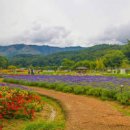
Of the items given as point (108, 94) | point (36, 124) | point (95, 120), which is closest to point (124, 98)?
point (108, 94)

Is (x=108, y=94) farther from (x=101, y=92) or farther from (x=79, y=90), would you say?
(x=79, y=90)

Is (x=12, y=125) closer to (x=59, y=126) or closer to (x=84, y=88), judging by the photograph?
(x=59, y=126)

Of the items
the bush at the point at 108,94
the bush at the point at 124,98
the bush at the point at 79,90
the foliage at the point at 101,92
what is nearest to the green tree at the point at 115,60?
the foliage at the point at 101,92

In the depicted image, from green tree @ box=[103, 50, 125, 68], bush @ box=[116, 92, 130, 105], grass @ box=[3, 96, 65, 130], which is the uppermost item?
green tree @ box=[103, 50, 125, 68]

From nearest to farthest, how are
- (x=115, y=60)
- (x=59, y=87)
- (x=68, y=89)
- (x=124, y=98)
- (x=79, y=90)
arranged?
(x=124, y=98) < (x=79, y=90) < (x=68, y=89) < (x=59, y=87) < (x=115, y=60)

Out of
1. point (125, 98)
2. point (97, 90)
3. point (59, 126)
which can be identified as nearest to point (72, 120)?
point (59, 126)

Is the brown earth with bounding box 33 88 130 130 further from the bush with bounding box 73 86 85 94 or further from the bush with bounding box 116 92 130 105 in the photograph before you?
the bush with bounding box 73 86 85 94

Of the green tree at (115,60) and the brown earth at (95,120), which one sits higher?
the green tree at (115,60)

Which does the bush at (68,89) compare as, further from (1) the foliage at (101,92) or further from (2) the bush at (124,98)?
(2) the bush at (124,98)

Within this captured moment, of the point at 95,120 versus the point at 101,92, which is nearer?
the point at 95,120

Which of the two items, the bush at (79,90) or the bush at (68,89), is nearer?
the bush at (79,90)

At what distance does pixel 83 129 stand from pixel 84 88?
11.8 meters

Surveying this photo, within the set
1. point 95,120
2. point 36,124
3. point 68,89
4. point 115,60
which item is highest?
point 115,60

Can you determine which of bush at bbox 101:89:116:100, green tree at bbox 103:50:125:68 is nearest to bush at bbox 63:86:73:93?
bush at bbox 101:89:116:100
